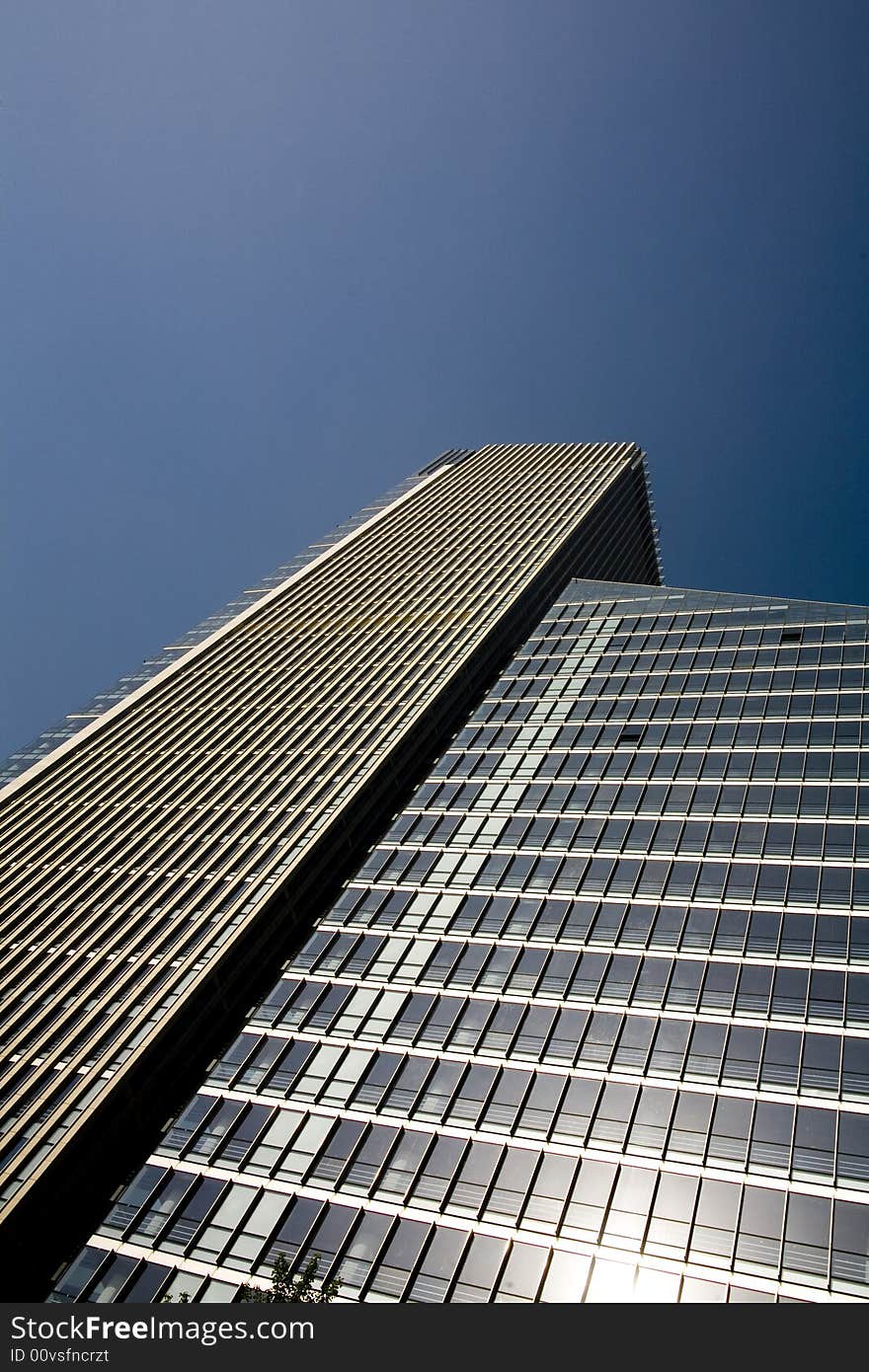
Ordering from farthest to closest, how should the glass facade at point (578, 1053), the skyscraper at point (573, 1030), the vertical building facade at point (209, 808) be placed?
the vertical building facade at point (209, 808), the skyscraper at point (573, 1030), the glass facade at point (578, 1053)

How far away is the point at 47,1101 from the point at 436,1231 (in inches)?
727

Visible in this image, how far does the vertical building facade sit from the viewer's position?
141 ft

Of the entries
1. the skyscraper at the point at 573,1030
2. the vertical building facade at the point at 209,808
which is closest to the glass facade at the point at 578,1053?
the skyscraper at the point at 573,1030

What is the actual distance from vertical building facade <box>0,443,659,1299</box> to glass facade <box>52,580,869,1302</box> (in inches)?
89.2

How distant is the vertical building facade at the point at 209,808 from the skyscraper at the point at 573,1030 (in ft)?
3.51

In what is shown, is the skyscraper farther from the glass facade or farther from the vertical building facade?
the vertical building facade

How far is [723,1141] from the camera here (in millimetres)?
36500

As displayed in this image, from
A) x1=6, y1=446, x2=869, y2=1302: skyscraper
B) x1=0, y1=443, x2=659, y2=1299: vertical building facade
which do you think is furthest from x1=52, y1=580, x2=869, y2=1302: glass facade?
x1=0, y1=443, x2=659, y2=1299: vertical building facade

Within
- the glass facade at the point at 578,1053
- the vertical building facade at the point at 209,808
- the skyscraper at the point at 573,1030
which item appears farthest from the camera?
the vertical building facade at the point at 209,808

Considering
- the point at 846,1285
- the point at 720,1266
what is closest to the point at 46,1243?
the point at 720,1266

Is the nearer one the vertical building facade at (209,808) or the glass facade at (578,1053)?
the glass facade at (578,1053)

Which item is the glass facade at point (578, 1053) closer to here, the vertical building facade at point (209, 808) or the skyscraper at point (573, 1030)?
the skyscraper at point (573, 1030)

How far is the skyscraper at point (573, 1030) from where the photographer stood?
113 feet
